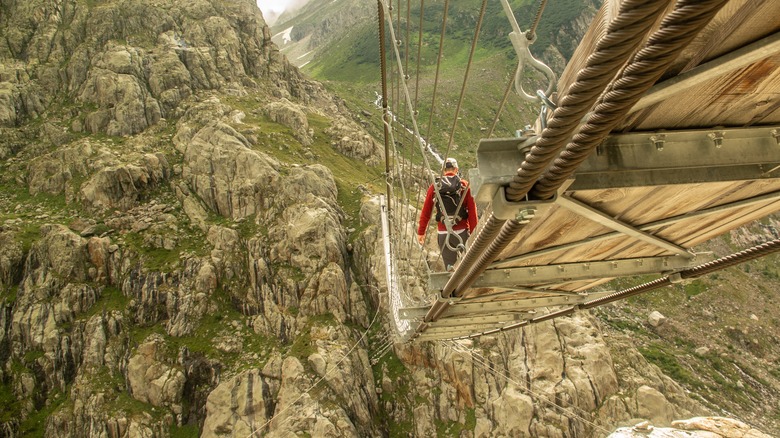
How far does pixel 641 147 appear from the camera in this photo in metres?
2.36

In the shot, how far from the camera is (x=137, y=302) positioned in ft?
81.8

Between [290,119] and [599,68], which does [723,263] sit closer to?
[599,68]

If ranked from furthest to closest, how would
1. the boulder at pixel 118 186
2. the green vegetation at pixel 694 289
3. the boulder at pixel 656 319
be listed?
the green vegetation at pixel 694 289
the boulder at pixel 656 319
the boulder at pixel 118 186

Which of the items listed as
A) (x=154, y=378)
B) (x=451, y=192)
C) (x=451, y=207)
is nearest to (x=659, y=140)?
(x=451, y=192)

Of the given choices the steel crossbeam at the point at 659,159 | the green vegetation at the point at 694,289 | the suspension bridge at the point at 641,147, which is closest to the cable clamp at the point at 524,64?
the suspension bridge at the point at 641,147

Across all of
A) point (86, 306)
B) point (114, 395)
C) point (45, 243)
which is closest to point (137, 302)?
point (86, 306)

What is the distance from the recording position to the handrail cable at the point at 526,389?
21033mm

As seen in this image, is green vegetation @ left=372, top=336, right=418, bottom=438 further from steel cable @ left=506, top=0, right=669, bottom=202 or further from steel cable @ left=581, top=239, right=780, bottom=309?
steel cable @ left=506, top=0, right=669, bottom=202

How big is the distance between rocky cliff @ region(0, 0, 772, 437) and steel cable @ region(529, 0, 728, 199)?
71.0 feet

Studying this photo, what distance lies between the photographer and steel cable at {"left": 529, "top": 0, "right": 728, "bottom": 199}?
35.9 inches

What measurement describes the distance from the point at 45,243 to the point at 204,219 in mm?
8808

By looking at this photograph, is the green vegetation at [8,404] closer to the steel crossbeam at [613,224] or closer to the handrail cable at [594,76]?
the steel crossbeam at [613,224]

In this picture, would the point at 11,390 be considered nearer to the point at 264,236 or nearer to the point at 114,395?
the point at 114,395

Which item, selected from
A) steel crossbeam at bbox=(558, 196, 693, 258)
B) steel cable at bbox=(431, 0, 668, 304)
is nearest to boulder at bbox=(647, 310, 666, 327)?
steel crossbeam at bbox=(558, 196, 693, 258)
